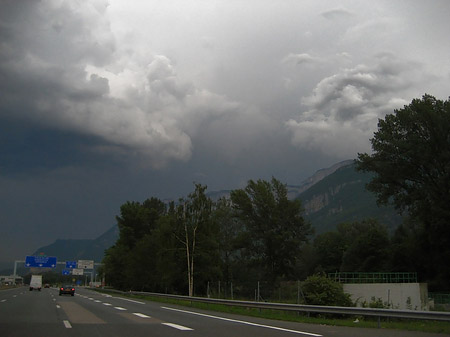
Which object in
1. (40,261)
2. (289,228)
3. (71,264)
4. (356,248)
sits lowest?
(71,264)

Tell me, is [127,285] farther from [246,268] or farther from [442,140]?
[442,140]

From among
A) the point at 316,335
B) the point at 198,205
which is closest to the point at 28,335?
the point at 316,335

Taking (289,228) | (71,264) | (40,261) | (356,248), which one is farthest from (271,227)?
(71,264)

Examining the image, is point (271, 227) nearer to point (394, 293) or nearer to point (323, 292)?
point (394, 293)

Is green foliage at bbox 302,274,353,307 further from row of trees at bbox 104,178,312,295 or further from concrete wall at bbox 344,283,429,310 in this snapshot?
row of trees at bbox 104,178,312,295

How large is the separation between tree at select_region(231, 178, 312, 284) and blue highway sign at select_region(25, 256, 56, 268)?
4298 centimetres

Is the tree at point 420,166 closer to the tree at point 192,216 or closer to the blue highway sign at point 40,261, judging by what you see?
the tree at point 192,216

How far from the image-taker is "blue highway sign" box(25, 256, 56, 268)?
8762 cm

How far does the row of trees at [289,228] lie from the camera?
157 ft

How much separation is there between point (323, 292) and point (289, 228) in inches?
1887

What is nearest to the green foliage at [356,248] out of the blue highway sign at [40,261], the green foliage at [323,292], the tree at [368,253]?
the tree at [368,253]

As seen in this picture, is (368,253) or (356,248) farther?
(356,248)

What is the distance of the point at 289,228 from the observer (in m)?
70.2

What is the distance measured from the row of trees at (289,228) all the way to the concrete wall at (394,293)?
319 inches
